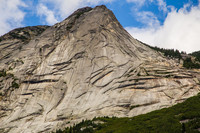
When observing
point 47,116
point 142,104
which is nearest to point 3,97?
point 47,116

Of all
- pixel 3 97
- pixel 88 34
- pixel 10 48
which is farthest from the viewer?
pixel 10 48

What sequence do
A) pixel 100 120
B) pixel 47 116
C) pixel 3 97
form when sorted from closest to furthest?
pixel 100 120, pixel 47 116, pixel 3 97

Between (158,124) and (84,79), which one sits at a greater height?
(84,79)

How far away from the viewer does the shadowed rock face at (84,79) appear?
50125 mm

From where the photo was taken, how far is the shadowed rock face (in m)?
50.1

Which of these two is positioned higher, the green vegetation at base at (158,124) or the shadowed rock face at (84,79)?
the shadowed rock face at (84,79)

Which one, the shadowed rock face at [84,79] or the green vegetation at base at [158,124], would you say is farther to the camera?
the shadowed rock face at [84,79]

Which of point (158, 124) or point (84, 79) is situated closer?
point (158, 124)

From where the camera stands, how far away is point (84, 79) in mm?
60469

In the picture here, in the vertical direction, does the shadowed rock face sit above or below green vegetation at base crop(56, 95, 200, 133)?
above

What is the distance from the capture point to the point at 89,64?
2527 inches

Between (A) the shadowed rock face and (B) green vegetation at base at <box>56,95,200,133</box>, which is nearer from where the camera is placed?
(B) green vegetation at base at <box>56,95,200,133</box>

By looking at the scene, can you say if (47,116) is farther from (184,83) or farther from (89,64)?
(184,83)

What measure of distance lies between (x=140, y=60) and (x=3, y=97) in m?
45.2
